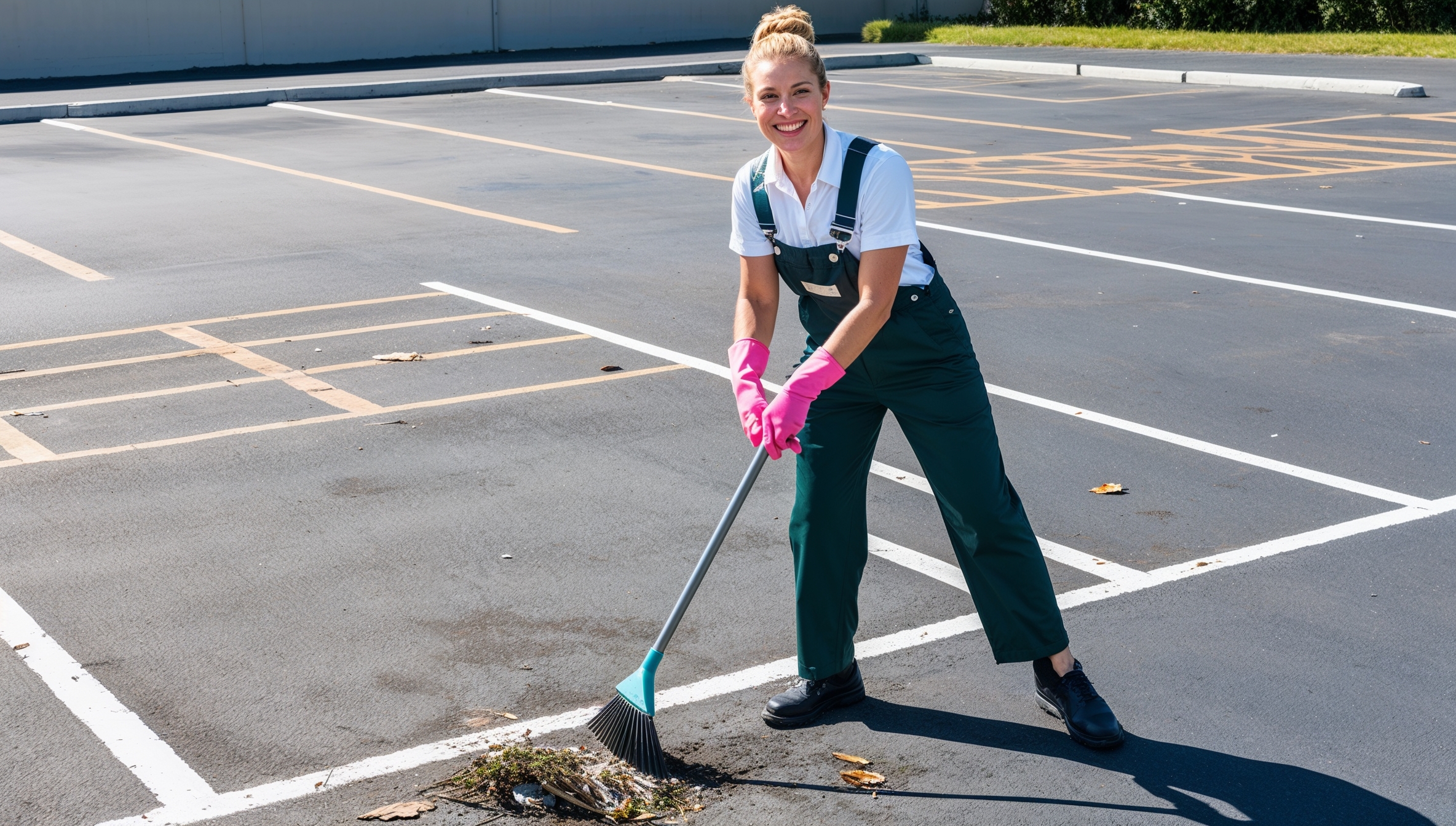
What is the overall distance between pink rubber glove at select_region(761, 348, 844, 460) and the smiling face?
56cm

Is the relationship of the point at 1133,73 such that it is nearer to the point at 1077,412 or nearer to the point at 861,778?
the point at 1077,412

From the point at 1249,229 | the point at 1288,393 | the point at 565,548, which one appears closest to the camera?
the point at 565,548

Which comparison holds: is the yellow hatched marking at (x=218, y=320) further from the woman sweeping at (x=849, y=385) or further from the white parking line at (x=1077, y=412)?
the woman sweeping at (x=849, y=385)

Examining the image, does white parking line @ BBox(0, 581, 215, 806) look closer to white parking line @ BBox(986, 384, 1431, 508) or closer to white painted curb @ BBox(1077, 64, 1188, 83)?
white parking line @ BBox(986, 384, 1431, 508)

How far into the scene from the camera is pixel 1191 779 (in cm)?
391

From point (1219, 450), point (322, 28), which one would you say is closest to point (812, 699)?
point (1219, 450)

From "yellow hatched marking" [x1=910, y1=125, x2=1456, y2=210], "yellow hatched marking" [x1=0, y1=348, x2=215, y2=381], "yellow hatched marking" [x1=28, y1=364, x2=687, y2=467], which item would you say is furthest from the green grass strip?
"yellow hatched marking" [x1=0, y1=348, x2=215, y2=381]

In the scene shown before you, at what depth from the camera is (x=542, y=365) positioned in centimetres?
821

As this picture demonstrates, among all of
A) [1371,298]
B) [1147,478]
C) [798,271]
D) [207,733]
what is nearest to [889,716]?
[798,271]

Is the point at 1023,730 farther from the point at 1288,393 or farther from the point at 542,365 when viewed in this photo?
the point at 542,365

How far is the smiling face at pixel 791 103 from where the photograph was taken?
152 inches

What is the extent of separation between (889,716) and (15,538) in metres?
3.55

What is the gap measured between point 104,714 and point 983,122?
684 inches

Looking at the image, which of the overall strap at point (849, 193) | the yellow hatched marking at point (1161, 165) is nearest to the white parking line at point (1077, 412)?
the overall strap at point (849, 193)
